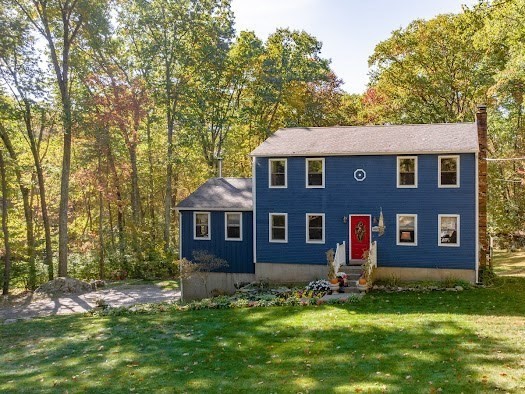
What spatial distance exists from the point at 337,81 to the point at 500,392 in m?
→ 32.5

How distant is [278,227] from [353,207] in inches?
139

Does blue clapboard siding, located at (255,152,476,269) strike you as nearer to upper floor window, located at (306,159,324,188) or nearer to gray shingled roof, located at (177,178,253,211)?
upper floor window, located at (306,159,324,188)

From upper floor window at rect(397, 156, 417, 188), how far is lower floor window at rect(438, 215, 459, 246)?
6.04 feet

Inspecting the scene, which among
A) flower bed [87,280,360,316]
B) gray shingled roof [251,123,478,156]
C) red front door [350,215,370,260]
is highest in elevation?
gray shingled roof [251,123,478,156]

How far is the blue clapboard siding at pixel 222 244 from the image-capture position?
21.6 m

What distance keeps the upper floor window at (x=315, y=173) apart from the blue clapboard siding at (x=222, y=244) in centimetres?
321

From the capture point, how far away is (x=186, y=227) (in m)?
22.4

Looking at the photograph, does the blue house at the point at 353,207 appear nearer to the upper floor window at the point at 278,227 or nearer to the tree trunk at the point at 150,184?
the upper floor window at the point at 278,227

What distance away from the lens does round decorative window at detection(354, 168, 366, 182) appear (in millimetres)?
19816

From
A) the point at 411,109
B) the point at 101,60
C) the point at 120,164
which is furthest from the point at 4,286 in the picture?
the point at 411,109

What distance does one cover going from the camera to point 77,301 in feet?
76.4

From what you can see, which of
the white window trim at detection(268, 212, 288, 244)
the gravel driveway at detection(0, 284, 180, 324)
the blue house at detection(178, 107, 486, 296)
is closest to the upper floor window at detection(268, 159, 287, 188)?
the blue house at detection(178, 107, 486, 296)

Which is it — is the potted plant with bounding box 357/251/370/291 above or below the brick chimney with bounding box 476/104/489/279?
below

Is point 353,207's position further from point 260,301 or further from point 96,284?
point 96,284
